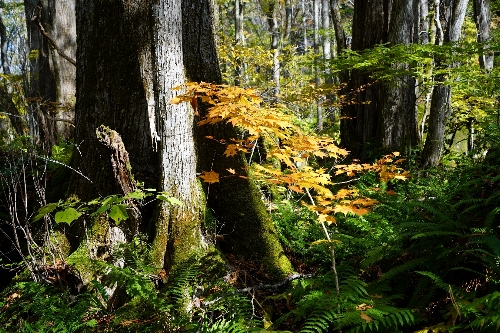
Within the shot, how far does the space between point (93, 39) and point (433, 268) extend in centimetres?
374

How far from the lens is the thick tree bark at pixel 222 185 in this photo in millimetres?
3795

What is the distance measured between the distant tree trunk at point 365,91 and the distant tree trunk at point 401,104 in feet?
0.67

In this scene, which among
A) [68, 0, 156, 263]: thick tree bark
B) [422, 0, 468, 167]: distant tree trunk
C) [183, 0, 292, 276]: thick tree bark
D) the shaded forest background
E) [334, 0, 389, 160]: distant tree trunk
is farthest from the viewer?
[334, 0, 389, 160]: distant tree trunk

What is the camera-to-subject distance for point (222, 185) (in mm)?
3895

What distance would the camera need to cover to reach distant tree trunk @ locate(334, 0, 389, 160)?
728 cm

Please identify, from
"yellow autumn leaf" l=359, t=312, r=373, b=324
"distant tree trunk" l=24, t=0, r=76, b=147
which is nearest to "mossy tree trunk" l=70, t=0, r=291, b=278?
"yellow autumn leaf" l=359, t=312, r=373, b=324

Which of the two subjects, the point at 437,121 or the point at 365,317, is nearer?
the point at 365,317

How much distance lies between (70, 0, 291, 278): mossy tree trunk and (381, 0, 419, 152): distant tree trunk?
4.07 metres

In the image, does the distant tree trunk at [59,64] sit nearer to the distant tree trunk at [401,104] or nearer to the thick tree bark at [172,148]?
the thick tree bark at [172,148]

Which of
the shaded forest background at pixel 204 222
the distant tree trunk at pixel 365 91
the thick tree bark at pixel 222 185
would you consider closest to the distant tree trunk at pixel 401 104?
the distant tree trunk at pixel 365 91

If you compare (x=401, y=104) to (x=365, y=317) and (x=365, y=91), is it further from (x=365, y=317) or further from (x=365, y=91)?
(x=365, y=317)

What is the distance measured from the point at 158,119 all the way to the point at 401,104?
5.25 m

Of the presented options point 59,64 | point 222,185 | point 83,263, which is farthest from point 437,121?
point 59,64

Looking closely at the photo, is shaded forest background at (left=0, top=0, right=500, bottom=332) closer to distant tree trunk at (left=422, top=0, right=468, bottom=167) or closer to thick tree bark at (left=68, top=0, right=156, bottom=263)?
thick tree bark at (left=68, top=0, right=156, bottom=263)
